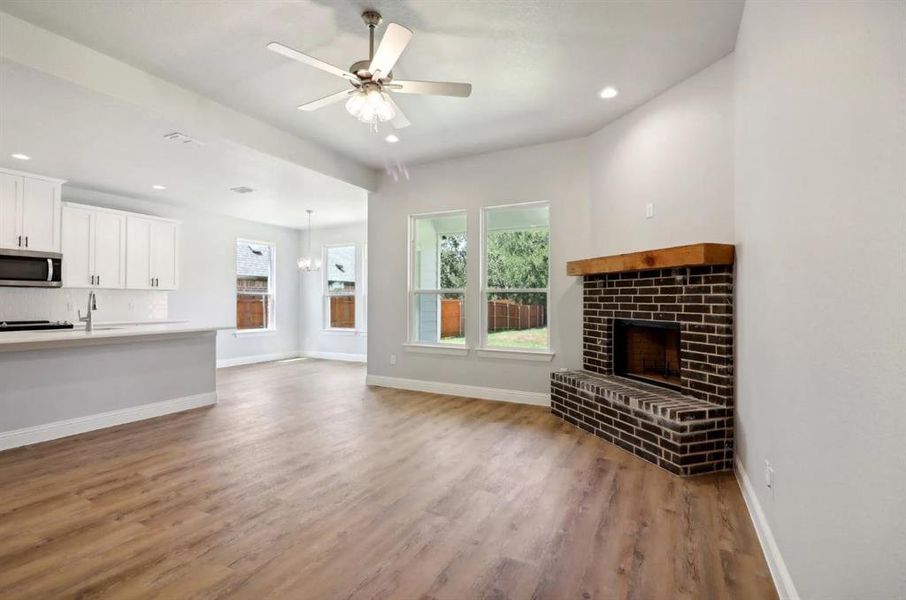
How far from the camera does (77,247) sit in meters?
5.73

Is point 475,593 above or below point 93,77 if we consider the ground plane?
below

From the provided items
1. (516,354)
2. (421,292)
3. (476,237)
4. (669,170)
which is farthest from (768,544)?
(421,292)

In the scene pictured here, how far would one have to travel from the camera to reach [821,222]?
4.69 feet

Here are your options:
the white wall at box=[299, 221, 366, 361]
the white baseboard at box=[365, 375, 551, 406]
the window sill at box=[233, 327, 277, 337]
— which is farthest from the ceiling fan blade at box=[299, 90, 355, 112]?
the window sill at box=[233, 327, 277, 337]

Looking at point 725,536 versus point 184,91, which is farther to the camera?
point 184,91

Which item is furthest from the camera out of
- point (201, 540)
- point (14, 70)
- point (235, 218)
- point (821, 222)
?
point (235, 218)

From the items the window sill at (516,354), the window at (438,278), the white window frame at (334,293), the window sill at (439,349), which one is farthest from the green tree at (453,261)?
the white window frame at (334,293)

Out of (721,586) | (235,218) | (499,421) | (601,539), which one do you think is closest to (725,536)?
(721,586)

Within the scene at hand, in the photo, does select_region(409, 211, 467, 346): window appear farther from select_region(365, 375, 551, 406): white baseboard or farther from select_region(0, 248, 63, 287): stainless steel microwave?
select_region(0, 248, 63, 287): stainless steel microwave

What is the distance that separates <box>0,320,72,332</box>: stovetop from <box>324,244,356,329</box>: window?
4.19 metres

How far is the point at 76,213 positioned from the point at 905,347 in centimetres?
780

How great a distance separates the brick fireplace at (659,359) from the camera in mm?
2963

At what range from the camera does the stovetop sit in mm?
5137

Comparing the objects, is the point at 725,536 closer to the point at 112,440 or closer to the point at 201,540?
the point at 201,540
